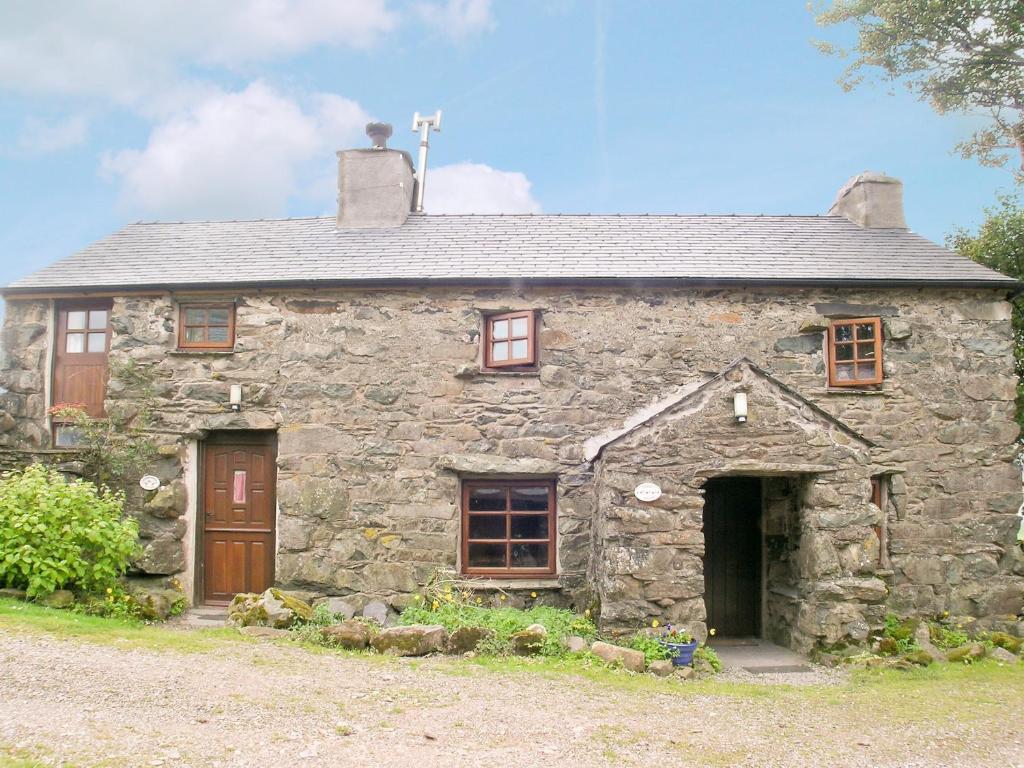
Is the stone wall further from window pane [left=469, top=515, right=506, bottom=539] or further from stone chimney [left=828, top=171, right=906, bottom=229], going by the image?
stone chimney [left=828, top=171, right=906, bottom=229]

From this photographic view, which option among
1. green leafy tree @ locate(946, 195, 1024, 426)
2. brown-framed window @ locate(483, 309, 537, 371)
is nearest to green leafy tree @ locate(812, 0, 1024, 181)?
green leafy tree @ locate(946, 195, 1024, 426)

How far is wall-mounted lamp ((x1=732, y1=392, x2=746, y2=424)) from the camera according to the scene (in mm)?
8312

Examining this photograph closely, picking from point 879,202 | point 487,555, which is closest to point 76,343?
point 487,555

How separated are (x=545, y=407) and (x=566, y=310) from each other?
1.34 metres

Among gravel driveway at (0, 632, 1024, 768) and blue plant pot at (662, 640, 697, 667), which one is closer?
gravel driveway at (0, 632, 1024, 768)

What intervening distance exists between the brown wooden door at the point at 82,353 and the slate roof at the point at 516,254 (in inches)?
18.8

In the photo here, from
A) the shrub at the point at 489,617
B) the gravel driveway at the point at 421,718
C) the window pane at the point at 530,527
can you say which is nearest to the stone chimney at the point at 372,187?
the window pane at the point at 530,527

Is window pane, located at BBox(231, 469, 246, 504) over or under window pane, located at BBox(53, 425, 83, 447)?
under

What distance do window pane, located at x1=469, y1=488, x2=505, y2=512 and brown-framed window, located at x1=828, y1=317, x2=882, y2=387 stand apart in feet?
15.3

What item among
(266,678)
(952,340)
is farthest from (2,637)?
(952,340)

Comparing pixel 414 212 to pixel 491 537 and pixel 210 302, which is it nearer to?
pixel 210 302

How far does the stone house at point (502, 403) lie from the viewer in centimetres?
1015

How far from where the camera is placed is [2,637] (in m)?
7.20

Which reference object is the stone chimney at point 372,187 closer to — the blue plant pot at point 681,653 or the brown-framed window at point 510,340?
the brown-framed window at point 510,340
